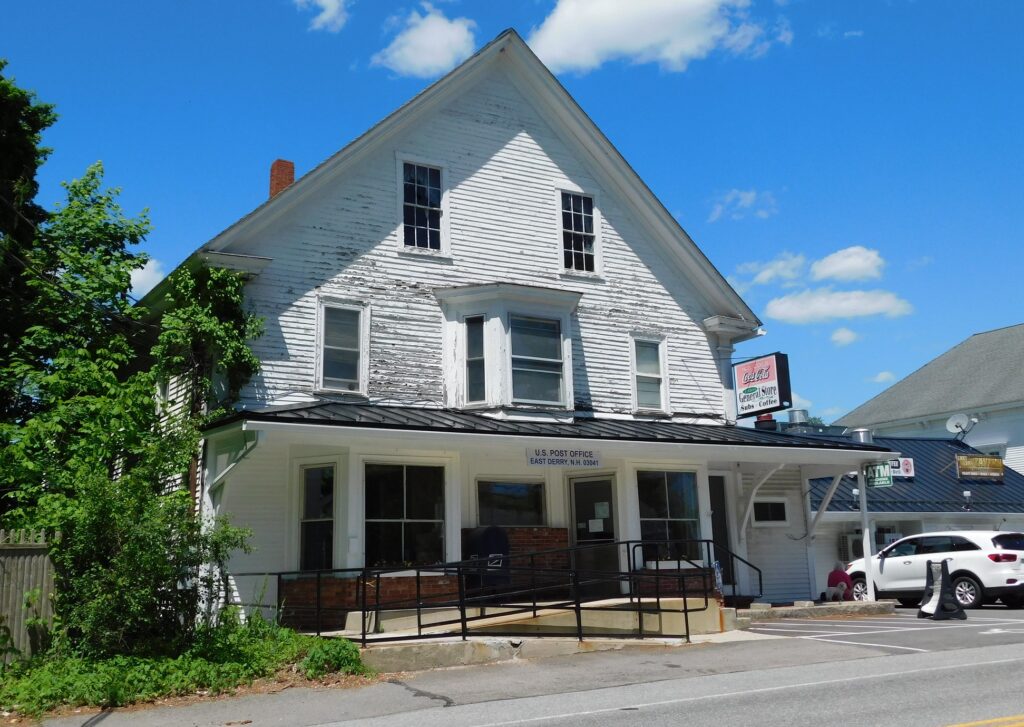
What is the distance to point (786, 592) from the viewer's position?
2169cm

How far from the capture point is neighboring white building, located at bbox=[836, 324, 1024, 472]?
134ft

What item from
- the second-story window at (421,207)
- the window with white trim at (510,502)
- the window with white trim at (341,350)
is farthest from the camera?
the second-story window at (421,207)

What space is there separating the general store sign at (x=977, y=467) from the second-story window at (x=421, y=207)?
2164 centimetres

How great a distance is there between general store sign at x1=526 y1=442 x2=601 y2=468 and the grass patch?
191 inches

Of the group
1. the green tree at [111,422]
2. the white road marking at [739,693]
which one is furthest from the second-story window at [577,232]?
the white road marking at [739,693]

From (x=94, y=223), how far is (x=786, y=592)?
17.4 m

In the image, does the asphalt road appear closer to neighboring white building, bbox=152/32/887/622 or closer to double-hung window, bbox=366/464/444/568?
neighboring white building, bbox=152/32/887/622

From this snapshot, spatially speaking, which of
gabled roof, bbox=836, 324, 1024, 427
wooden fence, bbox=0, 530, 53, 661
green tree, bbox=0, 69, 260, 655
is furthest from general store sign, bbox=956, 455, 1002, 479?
wooden fence, bbox=0, 530, 53, 661

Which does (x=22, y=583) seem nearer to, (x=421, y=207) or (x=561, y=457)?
(x=561, y=457)

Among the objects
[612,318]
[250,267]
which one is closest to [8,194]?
[250,267]

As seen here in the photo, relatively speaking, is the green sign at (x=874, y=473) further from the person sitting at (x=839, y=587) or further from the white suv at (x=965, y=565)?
the person sitting at (x=839, y=587)

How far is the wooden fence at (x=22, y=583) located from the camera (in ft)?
37.7

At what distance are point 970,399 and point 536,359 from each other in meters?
31.3

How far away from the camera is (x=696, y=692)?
995 centimetres
